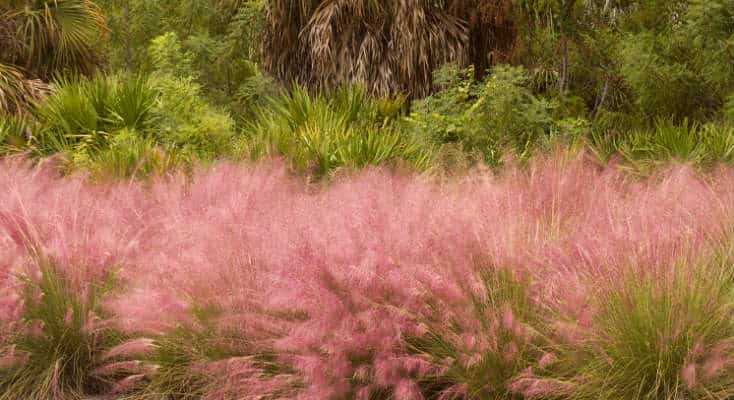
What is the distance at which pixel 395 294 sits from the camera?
4.47m

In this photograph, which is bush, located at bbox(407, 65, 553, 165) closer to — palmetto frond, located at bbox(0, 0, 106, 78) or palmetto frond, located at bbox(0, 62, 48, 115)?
palmetto frond, located at bbox(0, 62, 48, 115)

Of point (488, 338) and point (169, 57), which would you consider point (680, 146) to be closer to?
point (488, 338)

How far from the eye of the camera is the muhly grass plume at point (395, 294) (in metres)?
4.22

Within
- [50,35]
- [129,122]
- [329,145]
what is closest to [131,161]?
[329,145]

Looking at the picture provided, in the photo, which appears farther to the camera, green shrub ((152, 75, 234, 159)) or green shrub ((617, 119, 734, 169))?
→ green shrub ((152, 75, 234, 159))

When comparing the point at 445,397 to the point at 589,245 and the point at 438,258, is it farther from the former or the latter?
the point at 589,245

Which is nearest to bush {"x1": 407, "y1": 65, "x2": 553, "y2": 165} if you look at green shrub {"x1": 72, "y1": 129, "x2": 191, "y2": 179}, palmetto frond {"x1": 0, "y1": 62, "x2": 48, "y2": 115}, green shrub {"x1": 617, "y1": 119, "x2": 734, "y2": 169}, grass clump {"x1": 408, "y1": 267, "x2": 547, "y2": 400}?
green shrub {"x1": 617, "y1": 119, "x2": 734, "y2": 169}

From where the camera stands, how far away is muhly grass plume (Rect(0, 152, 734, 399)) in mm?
4219

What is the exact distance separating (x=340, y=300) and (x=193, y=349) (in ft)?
3.16

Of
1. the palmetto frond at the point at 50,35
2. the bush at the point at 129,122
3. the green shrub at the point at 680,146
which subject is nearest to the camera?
the green shrub at the point at 680,146

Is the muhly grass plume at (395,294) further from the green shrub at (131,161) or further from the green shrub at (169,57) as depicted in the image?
the green shrub at (169,57)

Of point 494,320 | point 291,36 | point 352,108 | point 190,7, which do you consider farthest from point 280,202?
point 190,7

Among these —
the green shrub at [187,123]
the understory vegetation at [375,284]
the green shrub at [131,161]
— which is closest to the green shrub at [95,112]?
the green shrub at [187,123]

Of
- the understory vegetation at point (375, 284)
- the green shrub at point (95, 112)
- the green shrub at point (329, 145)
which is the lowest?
the green shrub at point (95, 112)
